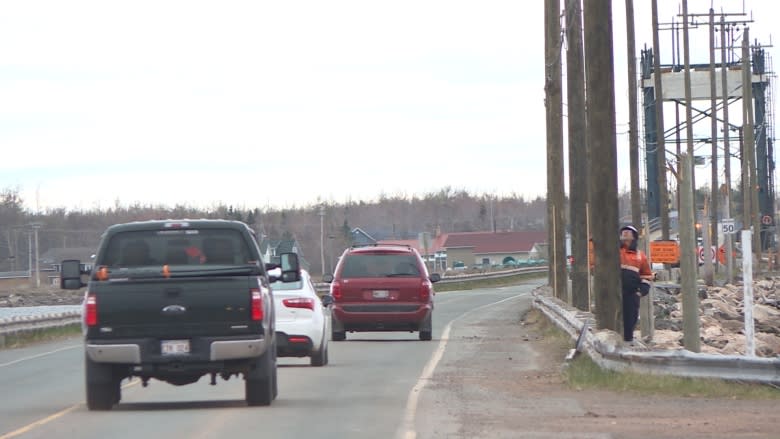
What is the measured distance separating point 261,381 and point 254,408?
31 centimetres

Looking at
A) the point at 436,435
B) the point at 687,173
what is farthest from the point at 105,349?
the point at 687,173

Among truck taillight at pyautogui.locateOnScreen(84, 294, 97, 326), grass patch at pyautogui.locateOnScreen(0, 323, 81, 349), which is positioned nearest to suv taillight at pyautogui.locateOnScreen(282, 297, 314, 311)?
truck taillight at pyautogui.locateOnScreen(84, 294, 97, 326)

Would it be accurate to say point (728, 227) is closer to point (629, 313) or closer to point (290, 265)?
point (629, 313)

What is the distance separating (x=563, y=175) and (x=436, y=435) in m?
26.0

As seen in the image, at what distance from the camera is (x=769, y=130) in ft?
236

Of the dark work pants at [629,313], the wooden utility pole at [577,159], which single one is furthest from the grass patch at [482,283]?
the dark work pants at [629,313]

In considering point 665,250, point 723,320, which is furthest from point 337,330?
point 723,320

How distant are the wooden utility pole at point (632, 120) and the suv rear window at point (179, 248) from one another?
2408cm

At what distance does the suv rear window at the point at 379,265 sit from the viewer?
26.6 meters

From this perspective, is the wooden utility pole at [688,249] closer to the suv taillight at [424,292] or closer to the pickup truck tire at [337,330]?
the suv taillight at [424,292]

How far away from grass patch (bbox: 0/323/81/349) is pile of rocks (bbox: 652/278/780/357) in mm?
14758

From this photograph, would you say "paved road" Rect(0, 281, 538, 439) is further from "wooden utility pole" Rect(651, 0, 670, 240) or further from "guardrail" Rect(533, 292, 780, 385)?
"wooden utility pole" Rect(651, 0, 670, 240)

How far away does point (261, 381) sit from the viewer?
46.8ft

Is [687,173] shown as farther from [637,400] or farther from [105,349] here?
[105,349]
